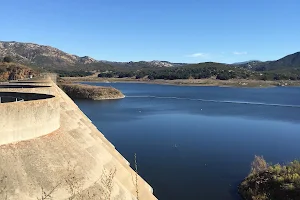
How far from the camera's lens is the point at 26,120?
11.0 m

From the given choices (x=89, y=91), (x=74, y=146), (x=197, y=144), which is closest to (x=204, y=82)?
(x=89, y=91)

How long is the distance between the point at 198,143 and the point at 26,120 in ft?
96.9

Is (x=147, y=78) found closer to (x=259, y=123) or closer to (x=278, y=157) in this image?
(x=259, y=123)

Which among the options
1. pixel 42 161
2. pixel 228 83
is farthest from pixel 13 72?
pixel 42 161

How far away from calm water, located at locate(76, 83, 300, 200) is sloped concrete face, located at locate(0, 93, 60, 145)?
43.3 ft

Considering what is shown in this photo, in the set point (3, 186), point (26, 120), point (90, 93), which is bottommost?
point (90, 93)

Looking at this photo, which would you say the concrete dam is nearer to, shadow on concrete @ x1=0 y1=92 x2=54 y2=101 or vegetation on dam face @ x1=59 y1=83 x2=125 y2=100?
shadow on concrete @ x1=0 y1=92 x2=54 y2=101

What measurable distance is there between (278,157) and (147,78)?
469 feet

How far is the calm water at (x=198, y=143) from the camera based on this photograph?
1040 inches

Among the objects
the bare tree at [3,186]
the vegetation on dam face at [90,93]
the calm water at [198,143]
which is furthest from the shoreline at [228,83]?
the bare tree at [3,186]

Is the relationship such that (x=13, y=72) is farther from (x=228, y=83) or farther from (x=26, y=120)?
(x=228, y=83)

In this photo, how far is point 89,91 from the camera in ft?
303

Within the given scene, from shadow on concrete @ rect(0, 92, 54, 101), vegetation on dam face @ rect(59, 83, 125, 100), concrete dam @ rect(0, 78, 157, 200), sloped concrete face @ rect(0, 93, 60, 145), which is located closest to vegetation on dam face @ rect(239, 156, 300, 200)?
concrete dam @ rect(0, 78, 157, 200)

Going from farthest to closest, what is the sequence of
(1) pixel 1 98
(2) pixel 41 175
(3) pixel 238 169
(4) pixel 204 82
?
(4) pixel 204 82 → (3) pixel 238 169 → (1) pixel 1 98 → (2) pixel 41 175
